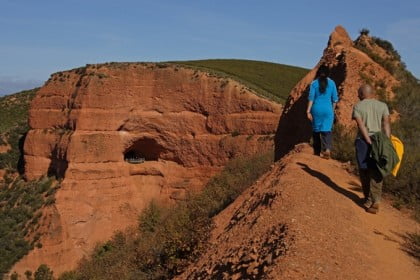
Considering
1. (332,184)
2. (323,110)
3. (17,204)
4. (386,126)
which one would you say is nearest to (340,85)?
(323,110)

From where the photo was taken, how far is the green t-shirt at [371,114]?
24.7 feet

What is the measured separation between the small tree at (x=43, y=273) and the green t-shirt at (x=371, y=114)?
2301 cm

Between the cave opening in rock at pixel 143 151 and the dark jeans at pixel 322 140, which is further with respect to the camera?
the cave opening in rock at pixel 143 151

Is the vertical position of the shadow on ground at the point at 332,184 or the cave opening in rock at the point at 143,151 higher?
the shadow on ground at the point at 332,184

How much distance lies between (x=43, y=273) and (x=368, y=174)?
23008mm

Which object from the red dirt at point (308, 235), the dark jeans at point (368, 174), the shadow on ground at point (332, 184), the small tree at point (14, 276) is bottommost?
the small tree at point (14, 276)

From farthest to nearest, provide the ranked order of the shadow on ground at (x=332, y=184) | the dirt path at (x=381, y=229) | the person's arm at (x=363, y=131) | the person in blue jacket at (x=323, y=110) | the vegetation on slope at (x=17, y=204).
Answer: the vegetation on slope at (x=17, y=204) → the person in blue jacket at (x=323, y=110) → the shadow on ground at (x=332, y=184) → the person's arm at (x=363, y=131) → the dirt path at (x=381, y=229)

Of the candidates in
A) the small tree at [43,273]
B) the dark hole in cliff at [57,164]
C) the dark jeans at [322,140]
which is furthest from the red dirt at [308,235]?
the dark hole in cliff at [57,164]

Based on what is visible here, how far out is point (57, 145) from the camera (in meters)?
30.9

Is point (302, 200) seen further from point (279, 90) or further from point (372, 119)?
point (279, 90)

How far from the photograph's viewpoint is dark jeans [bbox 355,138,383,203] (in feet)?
24.3

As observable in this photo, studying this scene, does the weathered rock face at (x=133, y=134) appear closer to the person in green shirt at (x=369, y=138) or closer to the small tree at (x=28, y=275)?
the small tree at (x=28, y=275)

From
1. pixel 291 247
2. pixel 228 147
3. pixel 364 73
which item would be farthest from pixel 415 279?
pixel 228 147

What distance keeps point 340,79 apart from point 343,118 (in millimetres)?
1568
